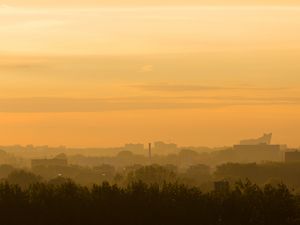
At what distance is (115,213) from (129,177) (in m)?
73.7

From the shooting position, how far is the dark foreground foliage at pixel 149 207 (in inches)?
2507

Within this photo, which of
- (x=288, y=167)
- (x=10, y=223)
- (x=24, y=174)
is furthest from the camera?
(x=288, y=167)

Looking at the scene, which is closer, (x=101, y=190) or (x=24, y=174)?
(x=101, y=190)

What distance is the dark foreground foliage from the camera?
2507 inches

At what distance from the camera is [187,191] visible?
66.9 metres

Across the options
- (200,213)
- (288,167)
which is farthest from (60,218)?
(288,167)

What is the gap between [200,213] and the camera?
64.2 meters

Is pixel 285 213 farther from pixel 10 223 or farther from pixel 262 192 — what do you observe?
pixel 10 223

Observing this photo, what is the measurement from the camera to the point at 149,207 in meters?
64.8

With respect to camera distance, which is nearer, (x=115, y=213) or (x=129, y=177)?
(x=115, y=213)

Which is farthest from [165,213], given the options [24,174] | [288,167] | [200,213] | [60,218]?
[288,167]

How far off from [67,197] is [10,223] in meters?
4.38

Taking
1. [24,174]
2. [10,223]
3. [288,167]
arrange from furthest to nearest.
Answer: [288,167] < [24,174] < [10,223]

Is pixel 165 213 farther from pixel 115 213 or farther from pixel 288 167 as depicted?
pixel 288 167
